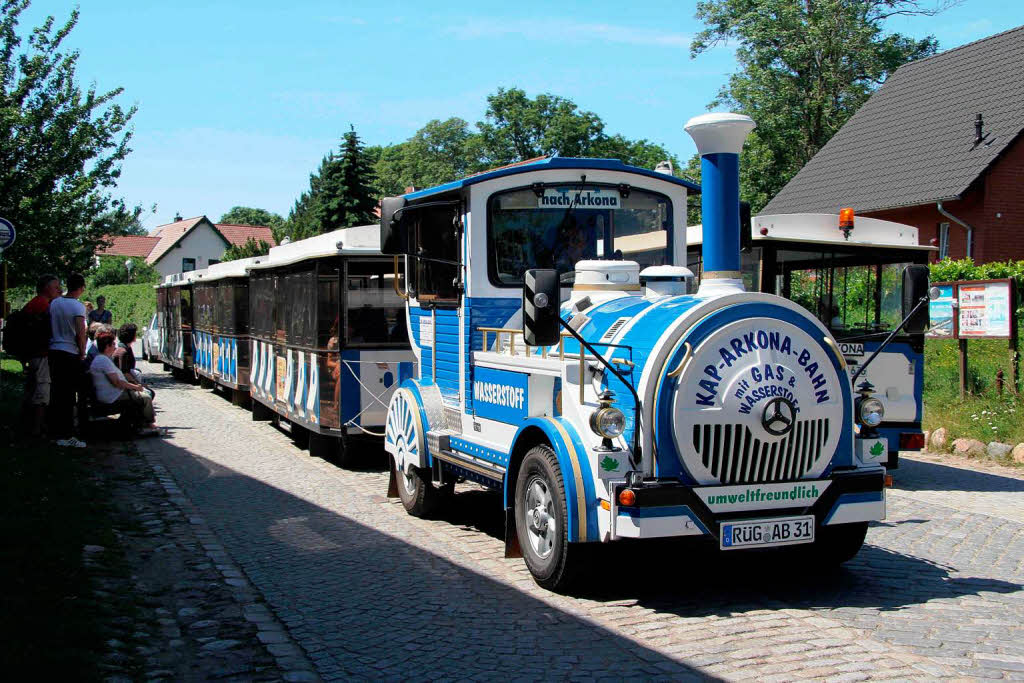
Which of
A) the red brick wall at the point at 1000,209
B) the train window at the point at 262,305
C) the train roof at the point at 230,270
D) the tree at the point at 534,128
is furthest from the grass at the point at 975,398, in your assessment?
the tree at the point at 534,128

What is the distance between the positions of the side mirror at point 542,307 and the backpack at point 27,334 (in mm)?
8131

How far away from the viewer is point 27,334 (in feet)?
38.6

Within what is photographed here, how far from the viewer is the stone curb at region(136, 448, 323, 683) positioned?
4941 millimetres

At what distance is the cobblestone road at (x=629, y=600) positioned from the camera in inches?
194

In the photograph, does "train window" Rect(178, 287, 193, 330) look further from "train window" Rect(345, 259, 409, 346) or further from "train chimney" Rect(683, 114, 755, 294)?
"train chimney" Rect(683, 114, 755, 294)

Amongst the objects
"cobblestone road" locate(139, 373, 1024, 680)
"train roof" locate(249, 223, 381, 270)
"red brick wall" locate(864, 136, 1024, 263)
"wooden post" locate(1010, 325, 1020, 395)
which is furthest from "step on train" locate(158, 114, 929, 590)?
"red brick wall" locate(864, 136, 1024, 263)

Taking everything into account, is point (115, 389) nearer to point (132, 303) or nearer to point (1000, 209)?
point (1000, 209)

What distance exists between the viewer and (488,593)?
6.28 meters

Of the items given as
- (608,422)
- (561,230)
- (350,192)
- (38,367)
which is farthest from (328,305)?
(350,192)

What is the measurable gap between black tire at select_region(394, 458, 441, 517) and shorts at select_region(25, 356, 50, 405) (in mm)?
5142

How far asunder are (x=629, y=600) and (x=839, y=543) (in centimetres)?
144

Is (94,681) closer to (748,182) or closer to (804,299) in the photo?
(804,299)

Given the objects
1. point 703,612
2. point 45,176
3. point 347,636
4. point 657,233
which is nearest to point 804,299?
point 657,233

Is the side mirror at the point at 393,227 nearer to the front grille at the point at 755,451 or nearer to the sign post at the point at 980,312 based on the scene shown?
the front grille at the point at 755,451
